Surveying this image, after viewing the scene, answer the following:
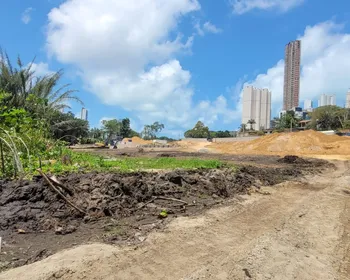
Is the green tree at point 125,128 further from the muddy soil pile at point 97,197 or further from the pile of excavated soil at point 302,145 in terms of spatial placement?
the muddy soil pile at point 97,197

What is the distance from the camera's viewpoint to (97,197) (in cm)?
609

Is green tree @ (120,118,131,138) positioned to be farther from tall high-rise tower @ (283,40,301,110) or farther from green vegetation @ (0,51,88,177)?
green vegetation @ (0,51,88,177)

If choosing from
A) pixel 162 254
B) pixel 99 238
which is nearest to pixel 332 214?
pixel 162 254

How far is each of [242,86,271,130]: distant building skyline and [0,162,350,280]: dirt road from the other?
105545 mm

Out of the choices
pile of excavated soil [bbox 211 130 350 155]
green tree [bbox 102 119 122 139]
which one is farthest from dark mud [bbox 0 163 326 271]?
green tree [bbox 102 119 122 139]

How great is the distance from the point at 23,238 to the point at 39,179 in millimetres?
1600

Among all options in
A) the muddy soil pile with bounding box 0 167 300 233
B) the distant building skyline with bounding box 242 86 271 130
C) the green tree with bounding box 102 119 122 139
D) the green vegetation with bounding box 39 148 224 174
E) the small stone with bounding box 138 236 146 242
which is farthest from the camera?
the distant building skyline with bounding box 242 86 271 130

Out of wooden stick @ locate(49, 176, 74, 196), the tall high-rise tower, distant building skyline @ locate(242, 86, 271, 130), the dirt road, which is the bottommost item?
the dirt road

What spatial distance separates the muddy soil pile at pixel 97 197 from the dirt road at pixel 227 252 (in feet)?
3.42

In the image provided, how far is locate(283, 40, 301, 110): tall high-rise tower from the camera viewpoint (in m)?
98.8

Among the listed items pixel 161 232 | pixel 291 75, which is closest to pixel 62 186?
pixel 161 232

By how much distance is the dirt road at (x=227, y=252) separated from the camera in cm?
379

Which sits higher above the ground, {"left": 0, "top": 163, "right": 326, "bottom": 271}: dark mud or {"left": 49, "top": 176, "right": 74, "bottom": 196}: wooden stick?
{"left": 49, "top": 176, "right": 74, "bottom": 196}: wooden stick

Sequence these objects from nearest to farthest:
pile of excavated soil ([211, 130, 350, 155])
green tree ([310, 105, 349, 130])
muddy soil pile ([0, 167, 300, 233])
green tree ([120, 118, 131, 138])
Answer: muddy soil pile ([0, 167, 300, 233]), pile of excavated soil ([211, 130, 350, 155]), green tree ([310, 105, 349, 130]), green tree ([120, 118, 131, 138])
